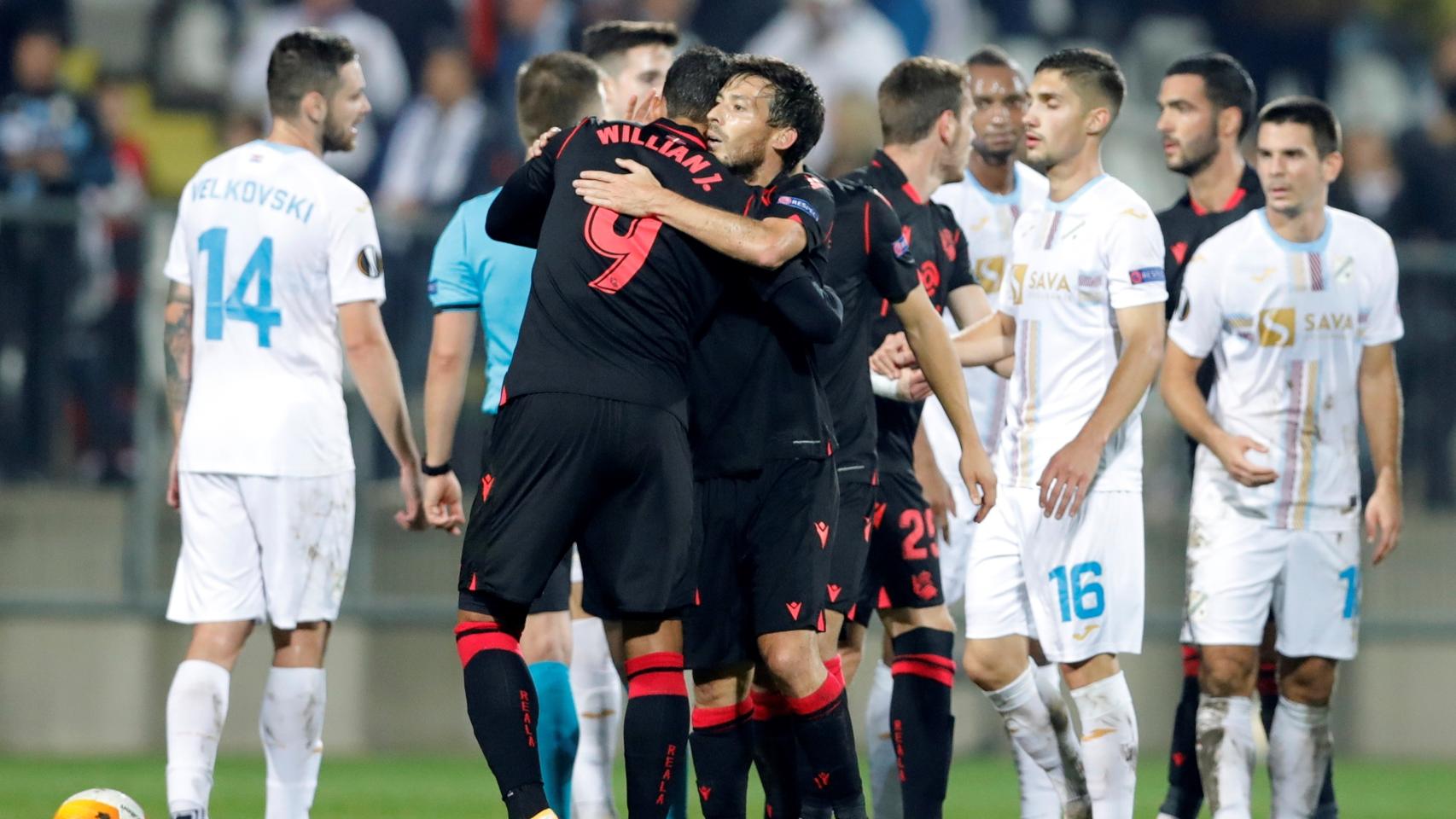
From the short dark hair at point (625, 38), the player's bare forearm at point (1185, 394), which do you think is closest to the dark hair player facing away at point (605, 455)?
the player's bare forearm at point (1185, 394)

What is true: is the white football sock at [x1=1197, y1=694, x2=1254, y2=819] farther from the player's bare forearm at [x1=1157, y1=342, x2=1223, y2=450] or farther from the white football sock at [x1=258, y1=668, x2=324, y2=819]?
the white football sock at [x1=258, y1=668, x2=324, y2=819]

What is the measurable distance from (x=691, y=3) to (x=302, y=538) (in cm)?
838

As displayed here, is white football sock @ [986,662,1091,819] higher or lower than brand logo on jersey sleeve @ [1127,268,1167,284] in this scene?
lower

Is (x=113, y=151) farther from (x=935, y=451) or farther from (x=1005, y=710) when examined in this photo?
(x=1005, y=710)

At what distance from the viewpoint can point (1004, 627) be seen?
7367 mm

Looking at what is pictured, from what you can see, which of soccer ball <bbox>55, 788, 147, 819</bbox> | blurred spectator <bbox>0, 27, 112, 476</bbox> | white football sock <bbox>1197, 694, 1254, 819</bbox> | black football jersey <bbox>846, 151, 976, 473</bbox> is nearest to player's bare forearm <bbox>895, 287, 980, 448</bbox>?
black football jersey <bbox>846, 151, 976, 473</bbox>

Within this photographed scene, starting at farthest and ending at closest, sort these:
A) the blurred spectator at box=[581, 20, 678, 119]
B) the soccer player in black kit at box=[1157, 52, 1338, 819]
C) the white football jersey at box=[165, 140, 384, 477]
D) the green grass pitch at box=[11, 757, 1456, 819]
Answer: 1. the green grass pitch at box=[11, 757, 1456, 819]
2. the blurred spectator at box=[581, 20, 678, 119]
3. the soccer player in black kit at box=[1157, 52, 1338, 819]
4. the white football jersey at box=[165, 140, 384, 477]

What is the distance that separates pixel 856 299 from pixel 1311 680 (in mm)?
2122

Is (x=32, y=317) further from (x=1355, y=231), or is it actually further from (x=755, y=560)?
(x=1355, y=231)

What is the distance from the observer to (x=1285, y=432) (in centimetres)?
765

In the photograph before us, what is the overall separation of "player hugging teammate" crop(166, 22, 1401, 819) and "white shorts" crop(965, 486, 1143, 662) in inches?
0.5

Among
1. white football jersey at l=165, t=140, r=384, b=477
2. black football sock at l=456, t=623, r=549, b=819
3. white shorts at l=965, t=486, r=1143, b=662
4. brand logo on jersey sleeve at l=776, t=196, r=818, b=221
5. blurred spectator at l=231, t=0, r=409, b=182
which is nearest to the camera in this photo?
black football sock at l=456, t=623, r=549, b=819

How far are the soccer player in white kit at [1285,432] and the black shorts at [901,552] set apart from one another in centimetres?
94

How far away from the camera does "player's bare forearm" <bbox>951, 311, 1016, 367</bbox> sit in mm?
7566
